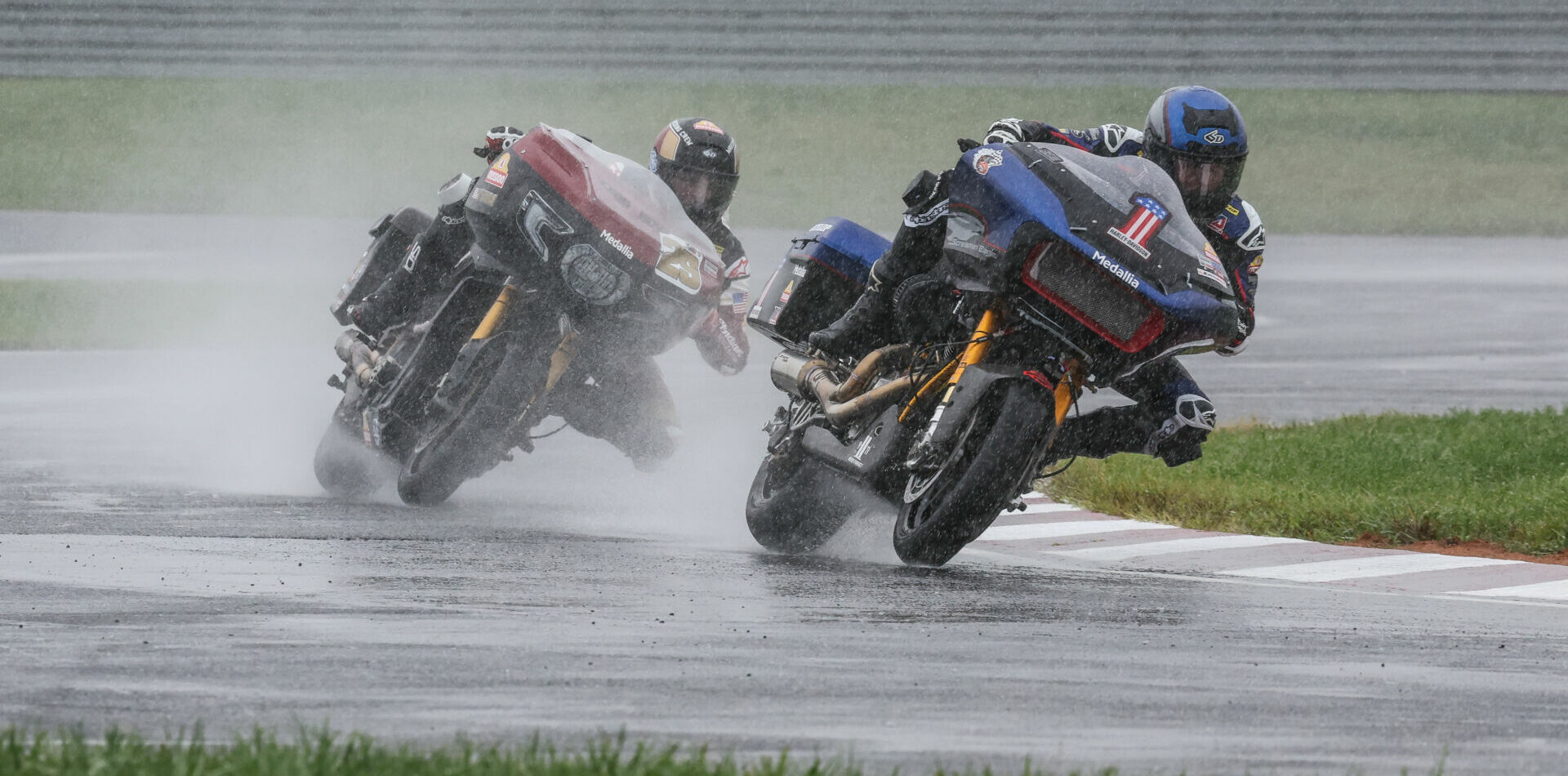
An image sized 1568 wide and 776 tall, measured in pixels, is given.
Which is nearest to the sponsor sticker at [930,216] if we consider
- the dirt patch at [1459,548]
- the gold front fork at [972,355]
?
the gold front fork at [972,355]

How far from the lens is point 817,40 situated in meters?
35.3

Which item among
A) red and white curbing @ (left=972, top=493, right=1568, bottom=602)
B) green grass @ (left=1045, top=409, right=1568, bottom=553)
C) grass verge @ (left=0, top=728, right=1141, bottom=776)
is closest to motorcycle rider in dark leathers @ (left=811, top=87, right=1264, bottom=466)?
red and white curbing @ (left=972, top=493, right=1568, bottom=602)

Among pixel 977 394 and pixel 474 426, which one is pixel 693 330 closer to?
pixel 474 426

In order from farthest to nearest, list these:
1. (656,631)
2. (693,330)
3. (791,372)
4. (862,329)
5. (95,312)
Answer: (95,312)
(693,330)
(791,372)
(862,329)
(656,631)

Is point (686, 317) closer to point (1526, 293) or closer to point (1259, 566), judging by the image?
point (1259, 566)

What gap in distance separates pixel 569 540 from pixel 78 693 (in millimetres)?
3972

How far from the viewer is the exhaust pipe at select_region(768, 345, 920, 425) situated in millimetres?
9386

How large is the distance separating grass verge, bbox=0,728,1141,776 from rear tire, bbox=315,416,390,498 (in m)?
5.74

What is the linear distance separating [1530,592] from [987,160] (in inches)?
104

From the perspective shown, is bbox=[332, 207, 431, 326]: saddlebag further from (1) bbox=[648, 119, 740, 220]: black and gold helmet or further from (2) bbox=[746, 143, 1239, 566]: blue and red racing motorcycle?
(2) bbox=[746, 143, 1239, 566]: blue and red racing motorcycle

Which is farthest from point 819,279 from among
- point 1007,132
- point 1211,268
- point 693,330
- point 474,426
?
point 1211,268

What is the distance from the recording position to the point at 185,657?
6973 mm

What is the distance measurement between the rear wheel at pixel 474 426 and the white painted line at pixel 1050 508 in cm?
283

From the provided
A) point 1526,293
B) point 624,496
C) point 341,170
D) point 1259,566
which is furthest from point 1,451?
point 341,170
